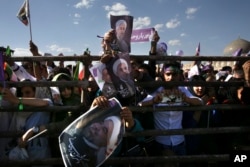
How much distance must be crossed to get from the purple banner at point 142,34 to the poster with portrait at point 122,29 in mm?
490

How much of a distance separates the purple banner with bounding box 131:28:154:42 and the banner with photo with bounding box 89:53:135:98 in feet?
2.68

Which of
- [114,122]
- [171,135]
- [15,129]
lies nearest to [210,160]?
[171,135]

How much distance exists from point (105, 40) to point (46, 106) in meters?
1.01

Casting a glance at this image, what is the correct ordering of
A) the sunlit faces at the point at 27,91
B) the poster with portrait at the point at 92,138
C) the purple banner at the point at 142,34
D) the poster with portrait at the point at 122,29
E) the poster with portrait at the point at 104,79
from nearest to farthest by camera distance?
the poster with portrait at the point at 92,138
the poster with portrait at the point at 104,79
the poster with portrait at the point at 122,29
the sunlit faces at the point at 27,91
the purple banner at the point at 142,34

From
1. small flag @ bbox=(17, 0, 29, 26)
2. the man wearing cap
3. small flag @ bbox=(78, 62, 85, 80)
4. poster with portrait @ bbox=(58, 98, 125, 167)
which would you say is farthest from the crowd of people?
small flag @ bbox=(17, 0, 29, 26)

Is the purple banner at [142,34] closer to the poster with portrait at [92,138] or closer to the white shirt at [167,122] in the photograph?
the white shirt at [167,122]

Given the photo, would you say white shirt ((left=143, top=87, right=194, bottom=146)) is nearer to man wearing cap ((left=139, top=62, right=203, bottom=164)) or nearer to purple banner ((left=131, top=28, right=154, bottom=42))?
man wearing cap ((left=139, top=62, right=203, bottom=164))

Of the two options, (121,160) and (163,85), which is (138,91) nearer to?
(163,85)

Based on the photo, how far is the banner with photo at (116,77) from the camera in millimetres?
3102

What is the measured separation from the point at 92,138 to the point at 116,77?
85cm

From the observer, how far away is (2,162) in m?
3.18

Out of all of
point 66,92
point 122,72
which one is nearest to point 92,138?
point 122,72

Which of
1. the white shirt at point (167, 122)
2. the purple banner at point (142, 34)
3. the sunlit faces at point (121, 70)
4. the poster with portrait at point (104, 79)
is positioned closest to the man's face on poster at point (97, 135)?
the poster with portrait at point (104, 79)

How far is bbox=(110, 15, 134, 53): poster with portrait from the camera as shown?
11.0 feet
